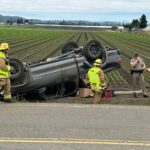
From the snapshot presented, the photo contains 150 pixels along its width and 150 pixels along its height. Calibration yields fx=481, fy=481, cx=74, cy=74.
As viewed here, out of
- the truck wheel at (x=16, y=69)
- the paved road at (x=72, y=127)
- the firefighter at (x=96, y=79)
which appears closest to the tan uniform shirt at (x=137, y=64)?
the firefighter at (x=96, y=79)

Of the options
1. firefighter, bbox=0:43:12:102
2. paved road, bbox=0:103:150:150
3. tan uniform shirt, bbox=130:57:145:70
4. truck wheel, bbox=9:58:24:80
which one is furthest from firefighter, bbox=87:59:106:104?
paved road, bbox=0:103:150:150

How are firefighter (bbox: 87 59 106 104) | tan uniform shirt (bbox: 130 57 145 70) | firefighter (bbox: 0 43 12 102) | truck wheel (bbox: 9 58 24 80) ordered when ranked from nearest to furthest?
firefighter (bbox: 0 43 12 102) < truck wheel (bbox: 9 58 24 80) < firefighter (bbox: 87 59 106 104) < tan uniform shirt (bbox: 130 57 145 70)

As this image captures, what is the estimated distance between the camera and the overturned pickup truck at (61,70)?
43.9 feet

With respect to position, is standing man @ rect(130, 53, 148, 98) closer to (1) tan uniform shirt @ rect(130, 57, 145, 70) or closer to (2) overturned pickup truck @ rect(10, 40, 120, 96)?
(1) tan uniform shirt @ rect(130, 57, 145, 70)

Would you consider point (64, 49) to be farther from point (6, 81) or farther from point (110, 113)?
point (110, 113)

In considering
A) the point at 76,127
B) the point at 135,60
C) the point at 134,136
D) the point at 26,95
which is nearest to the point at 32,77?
the point at 26,95

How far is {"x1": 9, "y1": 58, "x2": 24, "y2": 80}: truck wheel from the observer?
13.3 m

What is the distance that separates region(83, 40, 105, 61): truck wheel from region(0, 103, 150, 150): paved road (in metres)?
4.39

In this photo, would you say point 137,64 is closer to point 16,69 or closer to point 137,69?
point 137,69

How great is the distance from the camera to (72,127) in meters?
8.30

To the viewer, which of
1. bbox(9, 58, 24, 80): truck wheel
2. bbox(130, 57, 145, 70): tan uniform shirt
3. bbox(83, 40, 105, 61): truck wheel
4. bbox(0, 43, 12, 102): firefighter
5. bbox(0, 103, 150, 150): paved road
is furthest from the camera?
bbox(130, 57, 145, 70): tan uniform shirt

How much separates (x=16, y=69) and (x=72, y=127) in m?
5.45

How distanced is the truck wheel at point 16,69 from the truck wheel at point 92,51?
2.49 meters

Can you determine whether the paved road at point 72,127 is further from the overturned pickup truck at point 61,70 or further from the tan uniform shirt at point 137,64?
the tan uniform shirt at point 137,64
